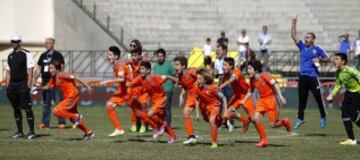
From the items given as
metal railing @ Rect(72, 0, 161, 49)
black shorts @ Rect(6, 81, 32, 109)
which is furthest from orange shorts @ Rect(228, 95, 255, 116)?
metal railing @ Rect(72, 0, 161, 49)

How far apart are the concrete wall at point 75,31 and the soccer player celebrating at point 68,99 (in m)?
19.3

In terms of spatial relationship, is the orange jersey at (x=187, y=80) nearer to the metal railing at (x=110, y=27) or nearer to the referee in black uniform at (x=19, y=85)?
the referee in black uniform at (x=19, y=85)

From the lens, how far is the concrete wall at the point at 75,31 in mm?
39969

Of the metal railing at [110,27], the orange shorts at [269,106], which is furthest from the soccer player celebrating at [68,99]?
the metal railing at [110,27]

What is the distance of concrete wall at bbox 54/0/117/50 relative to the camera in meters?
40.0

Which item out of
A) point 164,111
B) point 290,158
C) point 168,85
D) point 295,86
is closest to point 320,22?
point 295,86

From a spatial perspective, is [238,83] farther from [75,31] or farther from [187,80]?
[75,31]

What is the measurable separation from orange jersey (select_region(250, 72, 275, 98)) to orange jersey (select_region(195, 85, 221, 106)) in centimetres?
123

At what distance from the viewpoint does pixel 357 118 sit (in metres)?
20.4

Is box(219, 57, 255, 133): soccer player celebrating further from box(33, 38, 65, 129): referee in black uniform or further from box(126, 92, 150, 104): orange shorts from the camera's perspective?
box(33, 38, 65, 129): referee in black uniform

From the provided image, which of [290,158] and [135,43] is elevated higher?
[135,43]

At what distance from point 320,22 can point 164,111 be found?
26.6m

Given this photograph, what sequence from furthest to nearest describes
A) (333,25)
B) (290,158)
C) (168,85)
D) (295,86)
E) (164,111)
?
(333,25), (295,86), (168,85), (164,111), (290,158)

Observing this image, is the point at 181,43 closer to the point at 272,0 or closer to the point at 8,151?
the point at 272,0
